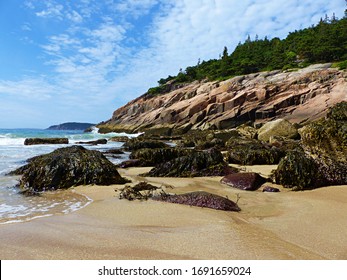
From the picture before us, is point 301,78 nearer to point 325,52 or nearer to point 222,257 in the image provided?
point 325,52

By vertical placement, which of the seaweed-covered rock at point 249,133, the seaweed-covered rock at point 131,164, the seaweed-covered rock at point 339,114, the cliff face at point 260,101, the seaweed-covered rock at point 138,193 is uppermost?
A: the cliff face at point 260,101

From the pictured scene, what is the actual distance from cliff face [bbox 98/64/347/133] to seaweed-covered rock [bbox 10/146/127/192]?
27.6m

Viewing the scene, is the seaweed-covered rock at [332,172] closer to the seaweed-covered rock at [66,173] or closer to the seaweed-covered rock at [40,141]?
the seaweed-covered rock at [66,173]

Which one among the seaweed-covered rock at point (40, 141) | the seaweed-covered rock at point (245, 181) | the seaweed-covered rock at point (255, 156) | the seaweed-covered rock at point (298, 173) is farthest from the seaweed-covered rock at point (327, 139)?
the seaweed-covered rock at point (40, 141)

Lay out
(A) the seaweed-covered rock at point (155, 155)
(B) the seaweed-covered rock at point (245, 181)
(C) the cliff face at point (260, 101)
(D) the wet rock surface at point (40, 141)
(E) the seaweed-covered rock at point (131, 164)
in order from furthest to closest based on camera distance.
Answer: (C) the cliff face at point (260, 101)
(D) the wet rock surface at point (40, 141)
(A) the seaweed-covered rock at point (155, 155)
(E) the seaweed-covered rock at point (131, 164)
(B) the seaweed-covered rock at point (245, 181)

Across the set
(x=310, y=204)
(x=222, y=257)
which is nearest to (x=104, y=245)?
(x=222, y=257)

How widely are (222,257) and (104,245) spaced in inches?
45.8

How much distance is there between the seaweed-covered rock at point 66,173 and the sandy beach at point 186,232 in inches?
62.2

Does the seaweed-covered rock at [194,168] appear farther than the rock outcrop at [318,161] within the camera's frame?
Yes

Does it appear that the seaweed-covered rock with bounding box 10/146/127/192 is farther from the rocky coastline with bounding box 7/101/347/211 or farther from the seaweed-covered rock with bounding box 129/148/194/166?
the seaweed-covered rock with bounding box 129/148/194/166

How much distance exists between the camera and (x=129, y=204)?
4480 millimetres

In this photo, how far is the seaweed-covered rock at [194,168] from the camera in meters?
7.36

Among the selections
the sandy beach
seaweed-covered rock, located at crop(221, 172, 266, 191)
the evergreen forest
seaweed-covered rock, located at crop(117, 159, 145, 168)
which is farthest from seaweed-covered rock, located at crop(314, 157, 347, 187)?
the evergreen forest

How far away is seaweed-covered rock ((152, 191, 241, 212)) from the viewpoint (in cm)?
413
